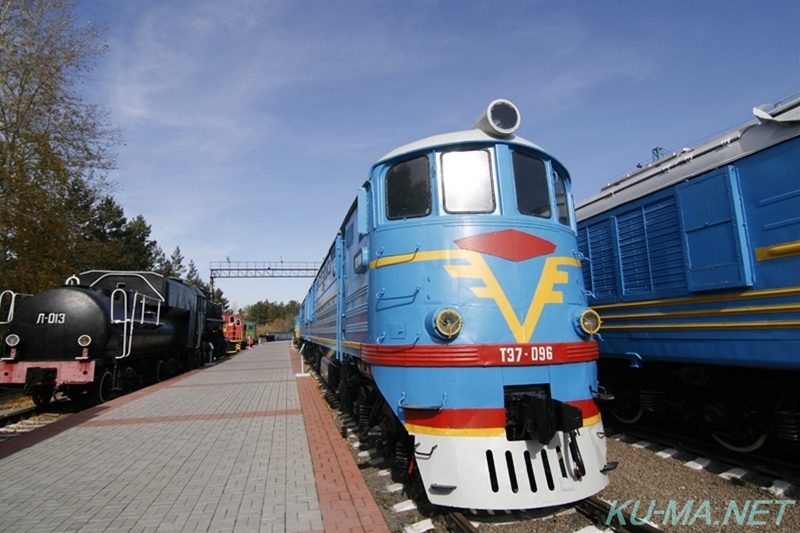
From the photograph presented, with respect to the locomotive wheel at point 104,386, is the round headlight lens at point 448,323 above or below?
above

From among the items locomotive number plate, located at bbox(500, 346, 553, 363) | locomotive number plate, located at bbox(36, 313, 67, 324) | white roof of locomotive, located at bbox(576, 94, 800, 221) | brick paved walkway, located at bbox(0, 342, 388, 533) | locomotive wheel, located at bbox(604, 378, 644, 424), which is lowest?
brick paved walkway, located at bbox(0, 342, 388, 533)

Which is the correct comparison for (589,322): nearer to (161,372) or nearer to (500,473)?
(500,473)

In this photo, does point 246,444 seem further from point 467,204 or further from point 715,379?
point 715,379

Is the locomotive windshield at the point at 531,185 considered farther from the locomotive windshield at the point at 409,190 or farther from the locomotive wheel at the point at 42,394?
the locomotive wheel at the point at 42,394

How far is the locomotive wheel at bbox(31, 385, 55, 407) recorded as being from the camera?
9.44 m

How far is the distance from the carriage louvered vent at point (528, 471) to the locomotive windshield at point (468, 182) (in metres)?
2.16

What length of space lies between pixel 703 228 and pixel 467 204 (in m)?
2.89

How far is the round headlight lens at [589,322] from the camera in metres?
4.30

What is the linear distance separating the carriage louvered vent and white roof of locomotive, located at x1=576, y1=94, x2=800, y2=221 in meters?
3.72

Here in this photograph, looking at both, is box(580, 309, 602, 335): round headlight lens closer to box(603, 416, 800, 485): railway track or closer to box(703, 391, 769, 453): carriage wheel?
box(703, 391, 769, 453): carriage wheel

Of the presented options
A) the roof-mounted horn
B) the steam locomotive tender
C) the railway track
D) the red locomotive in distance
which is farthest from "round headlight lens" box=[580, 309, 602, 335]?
the red locomotive in distance

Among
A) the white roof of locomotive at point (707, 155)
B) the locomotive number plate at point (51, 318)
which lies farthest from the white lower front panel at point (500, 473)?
the locomotive number plate at point (51, 318)

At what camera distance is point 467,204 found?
4414mm

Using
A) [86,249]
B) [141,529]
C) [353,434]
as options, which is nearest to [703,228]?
[353,434]
